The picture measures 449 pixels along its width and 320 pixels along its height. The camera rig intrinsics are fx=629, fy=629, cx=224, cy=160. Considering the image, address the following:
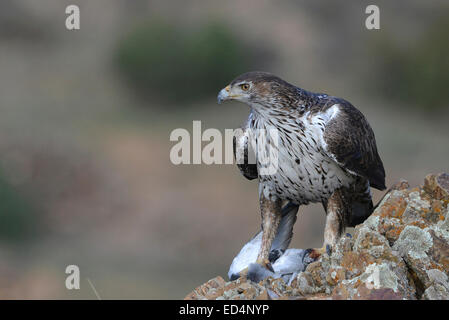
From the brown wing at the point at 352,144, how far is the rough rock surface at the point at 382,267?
54 centimetres

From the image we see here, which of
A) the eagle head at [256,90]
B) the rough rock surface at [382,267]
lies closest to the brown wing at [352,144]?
the eagle head at [256,90]

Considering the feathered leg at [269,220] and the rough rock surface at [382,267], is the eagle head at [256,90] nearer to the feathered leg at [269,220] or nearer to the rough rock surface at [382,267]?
the feathered leg at [269,220]

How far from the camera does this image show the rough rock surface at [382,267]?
329cm

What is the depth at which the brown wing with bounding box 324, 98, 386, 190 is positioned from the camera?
14.1ft

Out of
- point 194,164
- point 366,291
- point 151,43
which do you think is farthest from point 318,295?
point 151,43

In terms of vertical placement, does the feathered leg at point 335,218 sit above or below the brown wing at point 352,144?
below

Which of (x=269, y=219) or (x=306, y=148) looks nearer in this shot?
(x=306, y=148)

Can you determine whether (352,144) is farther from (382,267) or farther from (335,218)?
(382,267)

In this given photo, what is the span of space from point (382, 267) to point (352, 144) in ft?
4.15

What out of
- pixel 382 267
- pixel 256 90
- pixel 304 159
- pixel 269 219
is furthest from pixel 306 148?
pixel 382 267

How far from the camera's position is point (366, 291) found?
319 cm

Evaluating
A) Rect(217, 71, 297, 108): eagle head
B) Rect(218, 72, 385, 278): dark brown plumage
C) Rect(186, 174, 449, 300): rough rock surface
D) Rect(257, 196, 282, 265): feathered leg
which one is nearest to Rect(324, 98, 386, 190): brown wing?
Rect(218, 72, 385, 278): dark brown plumage

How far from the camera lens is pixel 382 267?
332cm

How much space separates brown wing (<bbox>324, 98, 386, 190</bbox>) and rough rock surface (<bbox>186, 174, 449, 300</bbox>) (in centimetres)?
54
